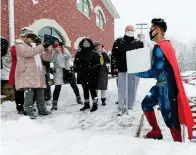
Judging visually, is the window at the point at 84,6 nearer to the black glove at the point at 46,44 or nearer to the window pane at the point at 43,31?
the window pane at the point at 43,31

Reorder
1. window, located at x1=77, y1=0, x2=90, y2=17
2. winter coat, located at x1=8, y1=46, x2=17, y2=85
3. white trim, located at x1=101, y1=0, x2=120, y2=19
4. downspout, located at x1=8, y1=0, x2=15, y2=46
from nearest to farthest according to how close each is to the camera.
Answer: winter coat, located at x1=8, y1=46, x2=17, y2=85, downspout, located at x1=8, y1=0, x2=15, y2=46, window, located at x1=77, y1=0, x2=90, y2=17, white trim, located at x1=101, y1=0, x2=120, y2=19

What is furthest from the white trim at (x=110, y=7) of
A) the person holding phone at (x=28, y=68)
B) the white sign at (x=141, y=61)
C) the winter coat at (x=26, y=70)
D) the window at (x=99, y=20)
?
the white sign at (x=141, y=61)

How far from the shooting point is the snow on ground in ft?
10.4

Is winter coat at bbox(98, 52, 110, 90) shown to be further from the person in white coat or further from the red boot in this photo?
the red boot

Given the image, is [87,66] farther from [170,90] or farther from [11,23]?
[11,23]

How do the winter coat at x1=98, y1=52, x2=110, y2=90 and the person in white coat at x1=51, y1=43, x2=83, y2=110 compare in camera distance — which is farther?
the winter coat at x1=98, y1=52, x2=110, y2=90

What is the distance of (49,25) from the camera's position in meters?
11.7

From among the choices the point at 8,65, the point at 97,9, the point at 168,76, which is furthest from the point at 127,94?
the point at 97,9

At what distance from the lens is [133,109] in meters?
6.71

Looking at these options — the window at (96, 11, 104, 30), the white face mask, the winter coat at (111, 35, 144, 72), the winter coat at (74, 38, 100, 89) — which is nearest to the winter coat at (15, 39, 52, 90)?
the winter coat at (74, 38, 100, 89)

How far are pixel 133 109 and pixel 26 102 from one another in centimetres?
235

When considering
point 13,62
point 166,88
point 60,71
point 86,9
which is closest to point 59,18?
point 86,9

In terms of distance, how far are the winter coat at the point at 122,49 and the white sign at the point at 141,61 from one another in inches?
76.3

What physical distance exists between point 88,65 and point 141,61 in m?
2.79
